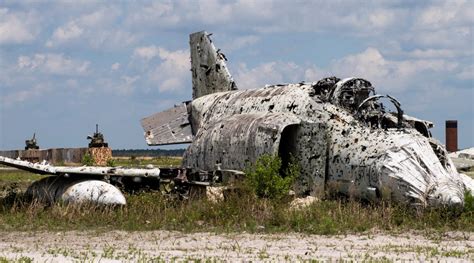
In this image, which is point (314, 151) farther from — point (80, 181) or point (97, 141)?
point (97, 141)

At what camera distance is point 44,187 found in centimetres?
1905

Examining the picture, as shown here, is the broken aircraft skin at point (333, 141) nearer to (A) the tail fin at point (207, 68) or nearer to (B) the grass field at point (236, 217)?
(B) the grass field at point (236, 217)

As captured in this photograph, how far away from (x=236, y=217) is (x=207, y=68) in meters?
8.25

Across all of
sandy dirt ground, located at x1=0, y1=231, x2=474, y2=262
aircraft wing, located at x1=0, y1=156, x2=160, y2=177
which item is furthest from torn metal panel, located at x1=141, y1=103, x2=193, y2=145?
sandy dirt ground, located at x1=0, y1=231, x2=474, y2=262

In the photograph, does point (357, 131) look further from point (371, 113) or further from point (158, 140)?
point (158, 140)

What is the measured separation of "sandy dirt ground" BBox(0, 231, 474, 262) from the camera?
11180mm

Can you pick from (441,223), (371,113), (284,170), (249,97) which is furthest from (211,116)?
(441,223)

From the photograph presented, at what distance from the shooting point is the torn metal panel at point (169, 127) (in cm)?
2195

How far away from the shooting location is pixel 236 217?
15555 mm

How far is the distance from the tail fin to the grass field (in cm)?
581

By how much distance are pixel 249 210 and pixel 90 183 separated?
3988 mm

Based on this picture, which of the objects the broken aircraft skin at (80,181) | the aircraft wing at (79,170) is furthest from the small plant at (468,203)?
the aircraft wing at (79,170)

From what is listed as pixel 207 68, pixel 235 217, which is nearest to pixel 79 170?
pixel 235 217

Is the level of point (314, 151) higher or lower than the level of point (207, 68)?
lower
